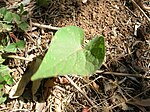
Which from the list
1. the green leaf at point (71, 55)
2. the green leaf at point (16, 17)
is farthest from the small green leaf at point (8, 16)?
the green leaf at point (71, 55)

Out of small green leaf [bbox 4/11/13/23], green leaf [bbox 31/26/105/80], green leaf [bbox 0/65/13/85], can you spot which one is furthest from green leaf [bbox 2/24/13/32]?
green leaf [bbox 31/26/105/80]

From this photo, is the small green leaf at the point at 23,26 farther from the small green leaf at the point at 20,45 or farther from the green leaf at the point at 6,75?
the green leaf at the point at 6,75

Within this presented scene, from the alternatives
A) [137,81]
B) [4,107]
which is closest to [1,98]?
[4,107]

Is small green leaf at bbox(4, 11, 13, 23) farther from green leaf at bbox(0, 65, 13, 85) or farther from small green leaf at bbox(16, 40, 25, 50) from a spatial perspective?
green leaf at bbox(0, 65, 13, 85)

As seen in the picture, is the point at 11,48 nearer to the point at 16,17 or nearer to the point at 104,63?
the point at 16,17

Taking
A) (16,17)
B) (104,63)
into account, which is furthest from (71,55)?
(16,17)

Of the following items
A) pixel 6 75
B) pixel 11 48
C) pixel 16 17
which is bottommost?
pixel 6 75

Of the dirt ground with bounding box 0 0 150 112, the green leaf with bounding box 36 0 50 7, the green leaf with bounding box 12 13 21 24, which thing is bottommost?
the dirt ground with bounding box 0 0 150 112
